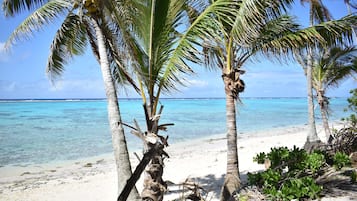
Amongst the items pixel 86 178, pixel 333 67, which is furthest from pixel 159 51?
pixel 333 67

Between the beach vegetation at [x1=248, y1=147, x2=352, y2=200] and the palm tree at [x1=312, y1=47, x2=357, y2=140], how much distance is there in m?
5.64

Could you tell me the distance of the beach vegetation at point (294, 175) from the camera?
4.05m

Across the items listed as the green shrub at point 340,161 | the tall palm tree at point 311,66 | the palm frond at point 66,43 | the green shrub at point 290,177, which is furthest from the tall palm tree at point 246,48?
the tall palm tree at point 311,66

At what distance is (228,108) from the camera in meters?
5.96

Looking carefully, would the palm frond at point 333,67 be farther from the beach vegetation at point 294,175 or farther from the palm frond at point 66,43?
the palm frond at point 66,43

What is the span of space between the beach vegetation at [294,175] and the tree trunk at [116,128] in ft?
7.20

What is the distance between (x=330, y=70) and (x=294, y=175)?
7.47 m

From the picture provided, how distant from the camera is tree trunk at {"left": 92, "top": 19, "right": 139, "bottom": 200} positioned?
207 inches

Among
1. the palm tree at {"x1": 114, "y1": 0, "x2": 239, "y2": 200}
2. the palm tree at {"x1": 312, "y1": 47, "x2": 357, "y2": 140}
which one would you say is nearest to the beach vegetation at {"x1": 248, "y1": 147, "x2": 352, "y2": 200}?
the palm tree at {"x1": 114, "y1": 0, "x2": 239, "y2": 200}

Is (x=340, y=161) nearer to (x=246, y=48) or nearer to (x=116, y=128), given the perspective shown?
(x=246, y=48)

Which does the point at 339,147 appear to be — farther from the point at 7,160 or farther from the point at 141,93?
the point at 7,160

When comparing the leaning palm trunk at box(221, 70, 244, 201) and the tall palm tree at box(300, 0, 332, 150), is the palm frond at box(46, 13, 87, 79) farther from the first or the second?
the tall palm tree at box(300, 0, 332, 150)

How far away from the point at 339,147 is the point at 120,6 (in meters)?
5.70

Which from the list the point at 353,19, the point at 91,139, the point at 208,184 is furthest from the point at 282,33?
the point at 91,139
